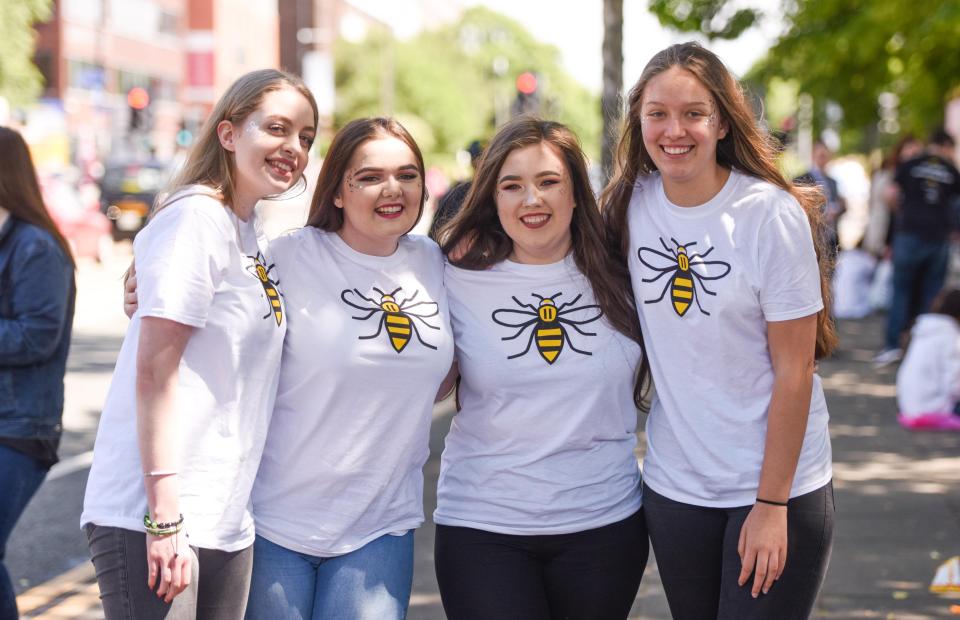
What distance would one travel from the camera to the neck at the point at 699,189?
10.1 feet

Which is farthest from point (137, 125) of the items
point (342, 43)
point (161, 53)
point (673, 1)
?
point (342, 43)

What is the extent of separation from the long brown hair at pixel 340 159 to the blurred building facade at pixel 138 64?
33383mm

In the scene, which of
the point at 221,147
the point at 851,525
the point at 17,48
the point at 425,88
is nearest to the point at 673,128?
the point at 221,147

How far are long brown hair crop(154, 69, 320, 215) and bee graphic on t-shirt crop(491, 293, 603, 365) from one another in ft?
2.62

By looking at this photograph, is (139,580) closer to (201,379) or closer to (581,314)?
(201,379)

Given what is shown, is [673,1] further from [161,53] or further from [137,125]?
[161,53]

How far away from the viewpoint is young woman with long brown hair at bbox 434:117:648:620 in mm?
3176

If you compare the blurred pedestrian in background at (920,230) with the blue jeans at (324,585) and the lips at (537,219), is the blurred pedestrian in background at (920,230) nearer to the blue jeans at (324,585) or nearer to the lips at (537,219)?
the lips at (537,219)

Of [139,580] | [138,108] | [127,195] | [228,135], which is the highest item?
[138,108]

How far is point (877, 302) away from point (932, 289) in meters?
A: 4.33

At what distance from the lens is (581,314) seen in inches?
128

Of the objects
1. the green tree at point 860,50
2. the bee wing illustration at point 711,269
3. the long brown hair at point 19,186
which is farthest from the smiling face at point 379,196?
the green tree at point 860,50

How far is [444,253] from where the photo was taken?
11.3 feet

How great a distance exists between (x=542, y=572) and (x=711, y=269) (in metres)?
0.94
